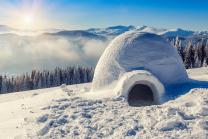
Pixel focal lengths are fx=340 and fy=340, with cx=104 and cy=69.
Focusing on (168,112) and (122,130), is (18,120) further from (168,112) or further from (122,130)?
(168,112)

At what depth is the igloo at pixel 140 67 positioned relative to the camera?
644 inches

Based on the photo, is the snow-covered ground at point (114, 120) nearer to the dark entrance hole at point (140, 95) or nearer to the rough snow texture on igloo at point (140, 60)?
the rough snow texture on igloo at point (140, 60)

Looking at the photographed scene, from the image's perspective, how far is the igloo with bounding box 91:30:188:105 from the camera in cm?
1636

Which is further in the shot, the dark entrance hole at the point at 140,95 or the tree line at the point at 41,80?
the tree line at the point at 41,80

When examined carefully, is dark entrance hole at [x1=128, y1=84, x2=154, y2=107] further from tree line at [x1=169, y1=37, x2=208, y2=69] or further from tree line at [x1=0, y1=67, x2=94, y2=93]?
tree line at [x1=0, y1=67, x2=94, y2=93]

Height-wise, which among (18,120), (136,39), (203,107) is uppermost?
(136,39)

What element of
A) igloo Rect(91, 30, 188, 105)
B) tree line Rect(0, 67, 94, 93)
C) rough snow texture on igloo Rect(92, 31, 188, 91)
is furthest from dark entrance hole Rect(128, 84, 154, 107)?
tree line Rect(0, 67, 94, 93)

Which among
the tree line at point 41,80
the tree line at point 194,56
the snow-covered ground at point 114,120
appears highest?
the tree line at point 194,56

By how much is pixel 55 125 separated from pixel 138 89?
7254 mm

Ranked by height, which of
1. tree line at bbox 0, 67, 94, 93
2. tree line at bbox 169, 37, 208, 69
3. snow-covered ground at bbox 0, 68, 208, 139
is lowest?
tree line at bbox 0, 67, 94, 93

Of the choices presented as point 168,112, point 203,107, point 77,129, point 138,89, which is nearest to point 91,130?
point 77,129

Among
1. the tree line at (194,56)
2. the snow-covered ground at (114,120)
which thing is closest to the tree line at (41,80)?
the tree line at (194,56)

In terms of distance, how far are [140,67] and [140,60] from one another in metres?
0.43

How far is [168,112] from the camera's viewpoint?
42.8 feet
